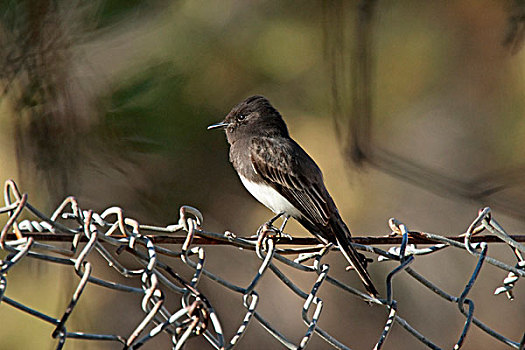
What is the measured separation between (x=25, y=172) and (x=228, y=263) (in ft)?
6.05

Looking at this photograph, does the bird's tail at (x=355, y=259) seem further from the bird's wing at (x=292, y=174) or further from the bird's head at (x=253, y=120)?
the bird's head at (x=253, y=120)

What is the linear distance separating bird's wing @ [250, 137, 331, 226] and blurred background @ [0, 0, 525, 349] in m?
0.20

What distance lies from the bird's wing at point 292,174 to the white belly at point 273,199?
3 cm

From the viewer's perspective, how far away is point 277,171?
3160 millimetres

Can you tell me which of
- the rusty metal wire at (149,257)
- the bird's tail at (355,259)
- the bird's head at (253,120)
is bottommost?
the rusty metal wire at (149,257)

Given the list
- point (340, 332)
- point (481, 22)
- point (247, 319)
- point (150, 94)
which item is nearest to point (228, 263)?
point (340, 332)

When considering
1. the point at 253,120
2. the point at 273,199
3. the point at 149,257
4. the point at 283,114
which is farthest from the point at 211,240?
the point at 283,114

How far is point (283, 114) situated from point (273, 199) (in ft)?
4.76

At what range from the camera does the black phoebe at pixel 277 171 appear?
2920mm

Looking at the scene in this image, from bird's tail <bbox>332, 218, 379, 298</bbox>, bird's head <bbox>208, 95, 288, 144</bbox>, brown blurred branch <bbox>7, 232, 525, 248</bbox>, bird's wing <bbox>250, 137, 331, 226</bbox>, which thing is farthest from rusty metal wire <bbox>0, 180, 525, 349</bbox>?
bird's head <bbox>208, 95, 288, 144</bbox>

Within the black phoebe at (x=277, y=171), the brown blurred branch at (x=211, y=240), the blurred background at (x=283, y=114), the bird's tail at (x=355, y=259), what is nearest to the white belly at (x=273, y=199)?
the black phoebe at (x=277, y=171)

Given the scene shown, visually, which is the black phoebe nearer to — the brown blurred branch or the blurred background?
the blurred background

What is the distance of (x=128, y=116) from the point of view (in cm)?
300

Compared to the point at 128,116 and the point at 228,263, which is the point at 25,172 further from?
the point at 228,263
